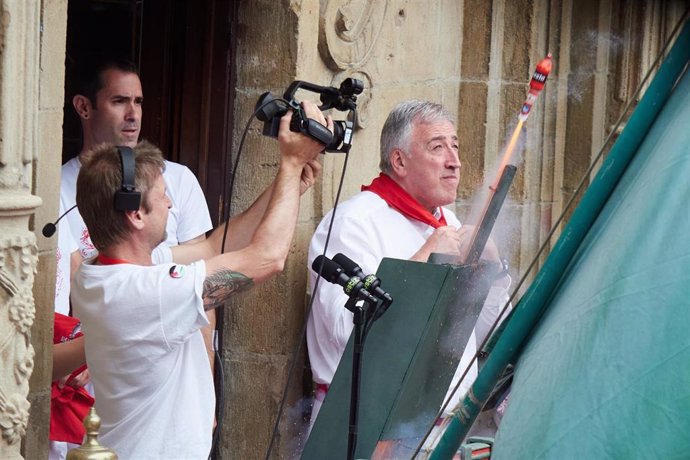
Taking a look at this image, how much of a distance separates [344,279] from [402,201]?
55.5 inches

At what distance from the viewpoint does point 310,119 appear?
3.92m

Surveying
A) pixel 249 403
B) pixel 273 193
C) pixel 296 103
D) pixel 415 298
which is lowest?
pixel 249 403

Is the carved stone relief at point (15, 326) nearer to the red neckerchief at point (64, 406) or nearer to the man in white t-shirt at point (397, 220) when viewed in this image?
the red neckerchief at point (64, 406)

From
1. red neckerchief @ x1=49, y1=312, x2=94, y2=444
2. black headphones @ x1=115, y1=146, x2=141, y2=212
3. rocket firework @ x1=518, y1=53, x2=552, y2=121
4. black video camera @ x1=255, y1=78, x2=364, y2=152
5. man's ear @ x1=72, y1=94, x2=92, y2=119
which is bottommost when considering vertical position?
red neckerchief @ x1=49, y1=312, x2=94, y2=444

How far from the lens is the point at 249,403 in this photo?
525 cm

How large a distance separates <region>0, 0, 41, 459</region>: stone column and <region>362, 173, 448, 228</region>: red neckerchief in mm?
1678

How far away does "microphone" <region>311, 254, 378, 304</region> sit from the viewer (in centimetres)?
353

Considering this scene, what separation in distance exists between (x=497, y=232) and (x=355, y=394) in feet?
11.5

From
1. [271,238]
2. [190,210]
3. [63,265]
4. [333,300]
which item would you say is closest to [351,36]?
[190,210]

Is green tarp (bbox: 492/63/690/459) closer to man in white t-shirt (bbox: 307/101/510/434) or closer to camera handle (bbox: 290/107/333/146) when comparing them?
camera handle (bbox: 290/107/333/146)

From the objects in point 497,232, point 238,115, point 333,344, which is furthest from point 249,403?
point 497,232

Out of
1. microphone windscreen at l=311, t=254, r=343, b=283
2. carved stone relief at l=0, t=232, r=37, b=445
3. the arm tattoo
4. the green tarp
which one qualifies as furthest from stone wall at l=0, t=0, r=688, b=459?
the green tarp

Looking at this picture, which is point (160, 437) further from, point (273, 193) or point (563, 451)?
point (563, 451)

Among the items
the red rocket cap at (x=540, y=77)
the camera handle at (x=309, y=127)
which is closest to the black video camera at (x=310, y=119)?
the camera handle at (x=309, y=127)
